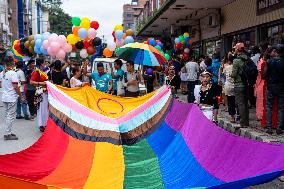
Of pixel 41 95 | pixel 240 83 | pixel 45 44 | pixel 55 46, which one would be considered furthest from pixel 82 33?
pixel 240 83

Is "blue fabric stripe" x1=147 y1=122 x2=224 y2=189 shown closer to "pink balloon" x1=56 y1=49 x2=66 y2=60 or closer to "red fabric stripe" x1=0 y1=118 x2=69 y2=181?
"red fabric stripe" x1=0 y1=118 x2=69 y2=181

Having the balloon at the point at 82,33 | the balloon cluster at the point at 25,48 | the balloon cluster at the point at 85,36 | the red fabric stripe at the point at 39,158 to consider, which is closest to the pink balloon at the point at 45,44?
the balloon cluster at the point at 85,36

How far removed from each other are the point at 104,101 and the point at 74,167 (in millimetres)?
3940

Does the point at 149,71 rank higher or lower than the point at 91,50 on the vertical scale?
lower

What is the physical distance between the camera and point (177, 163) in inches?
232

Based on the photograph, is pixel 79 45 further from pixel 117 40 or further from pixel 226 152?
pixel 226 152

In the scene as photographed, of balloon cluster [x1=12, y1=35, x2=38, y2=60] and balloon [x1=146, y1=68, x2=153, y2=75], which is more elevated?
balloon cluster [x1=12, y1=35, x2=38, y2=60]

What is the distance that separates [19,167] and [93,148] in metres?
1.38

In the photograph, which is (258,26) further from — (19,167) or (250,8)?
(19,167)

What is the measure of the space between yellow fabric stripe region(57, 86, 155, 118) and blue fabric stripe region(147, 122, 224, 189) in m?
1.98

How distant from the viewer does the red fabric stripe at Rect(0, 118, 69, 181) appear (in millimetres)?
5637

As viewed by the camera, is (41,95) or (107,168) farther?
(41,95)

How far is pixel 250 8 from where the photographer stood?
16.3 metres

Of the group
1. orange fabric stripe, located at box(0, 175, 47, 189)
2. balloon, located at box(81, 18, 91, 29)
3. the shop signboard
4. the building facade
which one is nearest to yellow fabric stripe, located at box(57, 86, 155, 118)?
orange fabric stripe, located at box(0, 175, 47, 189)
